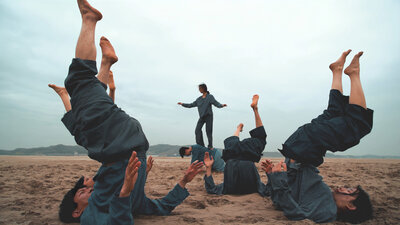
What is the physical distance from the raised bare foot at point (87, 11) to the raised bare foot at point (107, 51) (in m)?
0.22

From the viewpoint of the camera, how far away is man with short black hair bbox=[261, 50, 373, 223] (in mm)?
2238

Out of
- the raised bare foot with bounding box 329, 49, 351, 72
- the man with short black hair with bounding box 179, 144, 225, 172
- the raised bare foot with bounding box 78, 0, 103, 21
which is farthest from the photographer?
the man with short black hair with bounding box 179, 144, 225, 172

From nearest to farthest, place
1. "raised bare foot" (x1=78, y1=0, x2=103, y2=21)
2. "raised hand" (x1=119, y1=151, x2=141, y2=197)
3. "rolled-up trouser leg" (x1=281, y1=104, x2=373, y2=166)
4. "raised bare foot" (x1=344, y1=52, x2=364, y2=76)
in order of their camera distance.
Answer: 1. "raised hand" (x1=119, y1=151, x2=141, y2=197)
2. "raised bare foot" (x1=78, y1=0, x2=103, y2=21)
3. "rolled-up trouser leg" (x1=281, y1=104, x2=373, y2=166)
4. "raised bare foot" (x1=344, y1=52, x2=364, y2=76)

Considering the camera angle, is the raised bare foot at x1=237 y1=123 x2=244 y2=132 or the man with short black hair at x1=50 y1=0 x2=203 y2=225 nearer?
the man with short black hair at x1=50 y1=0 x2=203 y2=225

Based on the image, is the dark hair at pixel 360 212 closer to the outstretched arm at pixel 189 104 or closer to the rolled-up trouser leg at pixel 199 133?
the rolled-up trouser leg at pixel 199 133

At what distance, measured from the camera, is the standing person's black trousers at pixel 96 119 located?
1829 millimetres

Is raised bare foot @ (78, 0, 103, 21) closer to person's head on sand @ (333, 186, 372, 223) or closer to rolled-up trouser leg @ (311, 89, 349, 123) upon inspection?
rolled-up trouser leg @ (311, 89, 349, 123)

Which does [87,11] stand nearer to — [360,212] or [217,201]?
[217,201]

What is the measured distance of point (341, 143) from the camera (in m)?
2.26

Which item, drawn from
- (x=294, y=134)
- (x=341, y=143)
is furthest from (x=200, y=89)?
(x=341, y=143)

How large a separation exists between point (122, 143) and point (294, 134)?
200 cm

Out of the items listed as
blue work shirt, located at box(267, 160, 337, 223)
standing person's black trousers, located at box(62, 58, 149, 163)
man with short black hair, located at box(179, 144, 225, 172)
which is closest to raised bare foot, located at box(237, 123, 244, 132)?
man with short black hair, located at box(179, 144, 225, 172)

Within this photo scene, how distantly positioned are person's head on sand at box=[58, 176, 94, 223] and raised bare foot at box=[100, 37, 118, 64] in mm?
1449

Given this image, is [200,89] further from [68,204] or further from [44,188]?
[68,204]
